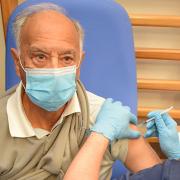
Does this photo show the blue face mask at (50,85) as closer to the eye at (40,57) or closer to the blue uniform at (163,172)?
the eye at (40,57)

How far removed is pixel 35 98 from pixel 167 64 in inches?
33.8

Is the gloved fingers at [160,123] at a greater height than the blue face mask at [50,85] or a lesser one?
lesser

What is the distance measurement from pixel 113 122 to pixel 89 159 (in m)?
0.14

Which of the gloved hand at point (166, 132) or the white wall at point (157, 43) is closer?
the gloved hand at point (166, 132)

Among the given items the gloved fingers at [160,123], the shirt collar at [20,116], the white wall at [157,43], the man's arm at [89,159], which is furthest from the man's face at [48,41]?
the white wall at [157,43]

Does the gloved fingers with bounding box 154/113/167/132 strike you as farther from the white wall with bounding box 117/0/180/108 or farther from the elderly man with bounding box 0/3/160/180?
the white wall with bounding box 117/0/180/108

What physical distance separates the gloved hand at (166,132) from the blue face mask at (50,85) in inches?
13.6

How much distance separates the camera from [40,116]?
1.18 meters

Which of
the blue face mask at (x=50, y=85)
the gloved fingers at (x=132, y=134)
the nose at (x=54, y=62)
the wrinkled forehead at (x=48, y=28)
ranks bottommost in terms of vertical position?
the gloved fingers at (x=132, y=134)

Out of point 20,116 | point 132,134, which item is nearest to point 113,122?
point 132,134

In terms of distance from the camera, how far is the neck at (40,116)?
1177mm

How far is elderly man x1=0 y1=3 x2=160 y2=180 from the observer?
3.52 ft

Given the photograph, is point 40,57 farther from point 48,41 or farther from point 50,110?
point 50,110

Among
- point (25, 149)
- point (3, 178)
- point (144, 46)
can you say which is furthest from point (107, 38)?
point (3, 178)
